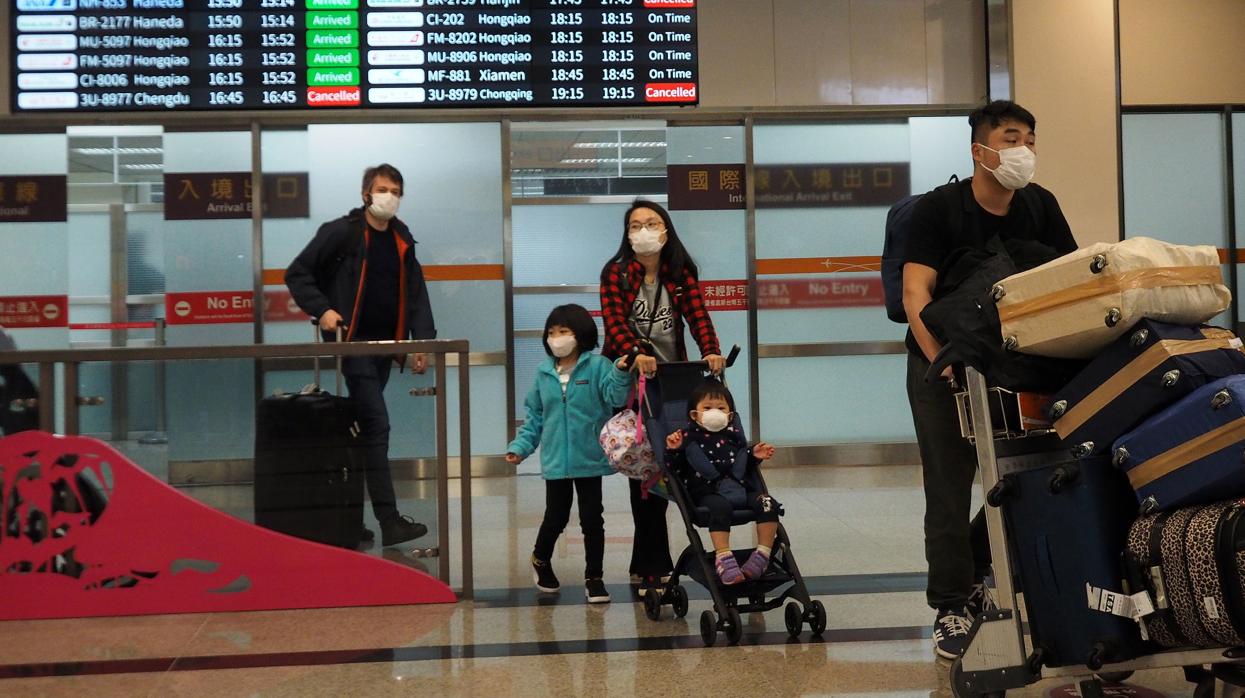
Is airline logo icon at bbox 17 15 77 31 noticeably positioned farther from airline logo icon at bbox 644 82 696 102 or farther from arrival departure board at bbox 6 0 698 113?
airline logo icon at bbox 644 82 696 102

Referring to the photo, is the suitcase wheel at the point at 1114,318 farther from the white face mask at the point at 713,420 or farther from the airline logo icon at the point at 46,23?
the airline logo icon at the point at 46,23

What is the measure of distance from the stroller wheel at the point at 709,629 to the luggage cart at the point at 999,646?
1062mm

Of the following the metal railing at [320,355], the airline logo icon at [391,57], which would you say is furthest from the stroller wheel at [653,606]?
the airline logo icon at [391,57]

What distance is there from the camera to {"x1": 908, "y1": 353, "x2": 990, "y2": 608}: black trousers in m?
3.53

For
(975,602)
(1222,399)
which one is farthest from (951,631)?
(1222,399)

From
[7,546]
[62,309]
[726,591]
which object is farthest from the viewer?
[62,309]

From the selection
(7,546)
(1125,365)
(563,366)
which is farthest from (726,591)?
(7,546)

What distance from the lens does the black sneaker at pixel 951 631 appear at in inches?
136

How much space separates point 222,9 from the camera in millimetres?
7027

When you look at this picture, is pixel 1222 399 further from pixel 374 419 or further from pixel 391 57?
pixel 391 57

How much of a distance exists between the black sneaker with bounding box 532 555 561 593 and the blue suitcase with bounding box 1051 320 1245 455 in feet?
8.58

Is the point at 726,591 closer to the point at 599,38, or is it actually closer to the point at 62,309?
the point at 599,38

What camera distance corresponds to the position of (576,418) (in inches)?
180

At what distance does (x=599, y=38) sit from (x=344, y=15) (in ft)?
5.04
